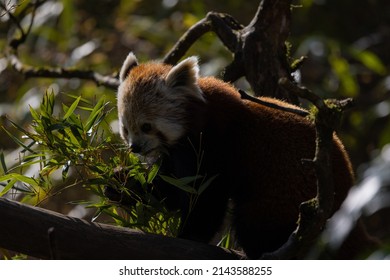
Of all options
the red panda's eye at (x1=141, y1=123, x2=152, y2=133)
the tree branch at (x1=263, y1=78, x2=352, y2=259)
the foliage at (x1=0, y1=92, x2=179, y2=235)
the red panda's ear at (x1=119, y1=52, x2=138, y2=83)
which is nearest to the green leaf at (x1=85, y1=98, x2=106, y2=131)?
the foliage at (x1=0, y1=92, x2=179, y2=235)

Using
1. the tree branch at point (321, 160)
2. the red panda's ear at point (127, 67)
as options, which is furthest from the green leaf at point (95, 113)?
the tree branch at point (321, 160)

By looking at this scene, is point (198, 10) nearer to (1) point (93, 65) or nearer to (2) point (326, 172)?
(1) point (93, 65)

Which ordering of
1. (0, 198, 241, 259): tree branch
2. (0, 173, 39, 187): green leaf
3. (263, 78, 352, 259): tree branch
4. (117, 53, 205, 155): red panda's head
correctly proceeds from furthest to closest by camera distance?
(117, 53, 205, 155): red panda's head < (0, 173, 39, 187): green leaf < (0, 198, 241, 259): tree branch < (263, 78, 352, 259): tree branch

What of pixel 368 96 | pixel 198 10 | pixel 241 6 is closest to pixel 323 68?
pixel 368 96

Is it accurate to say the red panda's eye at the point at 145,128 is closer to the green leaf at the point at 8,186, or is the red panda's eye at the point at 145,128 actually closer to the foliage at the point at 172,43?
the green leaf at the point at 8,186

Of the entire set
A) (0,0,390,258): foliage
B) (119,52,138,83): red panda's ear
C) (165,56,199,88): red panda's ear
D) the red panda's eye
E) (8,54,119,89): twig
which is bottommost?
(0,0,390,258): foliage

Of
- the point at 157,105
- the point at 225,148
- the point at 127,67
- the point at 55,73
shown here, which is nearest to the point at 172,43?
the point at 55,73

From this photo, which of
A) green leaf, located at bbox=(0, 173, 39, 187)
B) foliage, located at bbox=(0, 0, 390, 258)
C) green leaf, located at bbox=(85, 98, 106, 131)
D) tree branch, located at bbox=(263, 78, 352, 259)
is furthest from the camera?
foliage, located at bbox=(0, 0, 390, 258)

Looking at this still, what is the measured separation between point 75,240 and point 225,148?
0.77 meters

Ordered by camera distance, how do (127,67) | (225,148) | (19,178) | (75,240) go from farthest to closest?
(127,67)
(225,148)
(19,178)
(75,240)

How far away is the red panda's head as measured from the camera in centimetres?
279

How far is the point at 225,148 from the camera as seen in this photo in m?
2.71

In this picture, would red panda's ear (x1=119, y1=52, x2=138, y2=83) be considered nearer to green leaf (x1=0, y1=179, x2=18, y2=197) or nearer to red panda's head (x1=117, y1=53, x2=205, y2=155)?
red panda's head (x1=117, y1=53, x2=205, y2=155)

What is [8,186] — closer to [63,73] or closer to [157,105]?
[157,105]
